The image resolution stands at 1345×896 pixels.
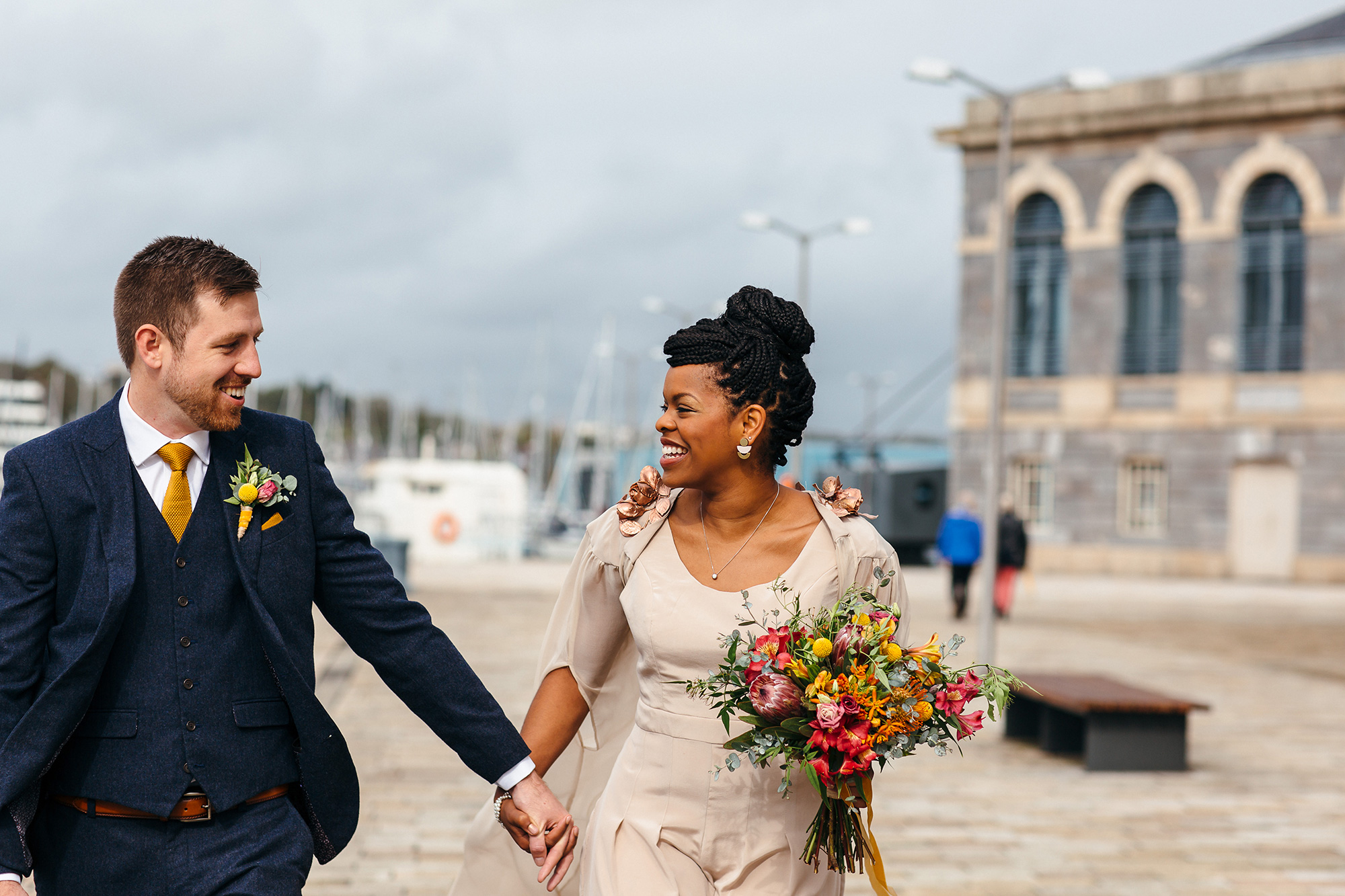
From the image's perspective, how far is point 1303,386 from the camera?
3688cm

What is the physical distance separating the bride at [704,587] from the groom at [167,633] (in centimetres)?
71

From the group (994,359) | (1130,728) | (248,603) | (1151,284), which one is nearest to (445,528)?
(1151,284)

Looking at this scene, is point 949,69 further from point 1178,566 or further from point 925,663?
point 1178,566

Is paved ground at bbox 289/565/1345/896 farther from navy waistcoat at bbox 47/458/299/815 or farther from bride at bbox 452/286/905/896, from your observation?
navy waistcoat at bbox 47/458/299/815

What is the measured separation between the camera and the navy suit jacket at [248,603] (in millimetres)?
2865

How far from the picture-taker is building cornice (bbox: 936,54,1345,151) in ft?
120

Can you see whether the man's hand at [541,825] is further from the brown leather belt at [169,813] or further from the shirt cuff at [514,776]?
the brown leather belt at [169,813]

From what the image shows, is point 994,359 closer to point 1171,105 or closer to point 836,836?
point 836,836

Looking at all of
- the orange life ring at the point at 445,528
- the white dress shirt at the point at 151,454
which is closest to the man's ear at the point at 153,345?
the white dress shirt at the point at 151,454

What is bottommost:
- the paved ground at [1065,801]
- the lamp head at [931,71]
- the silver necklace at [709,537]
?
the paved ground at [1065,801]

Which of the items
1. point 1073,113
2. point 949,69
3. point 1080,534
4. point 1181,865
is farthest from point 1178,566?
point 1181,865

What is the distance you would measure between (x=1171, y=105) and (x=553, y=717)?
126ft

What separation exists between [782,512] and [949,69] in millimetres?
13326

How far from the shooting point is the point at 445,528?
136ft
